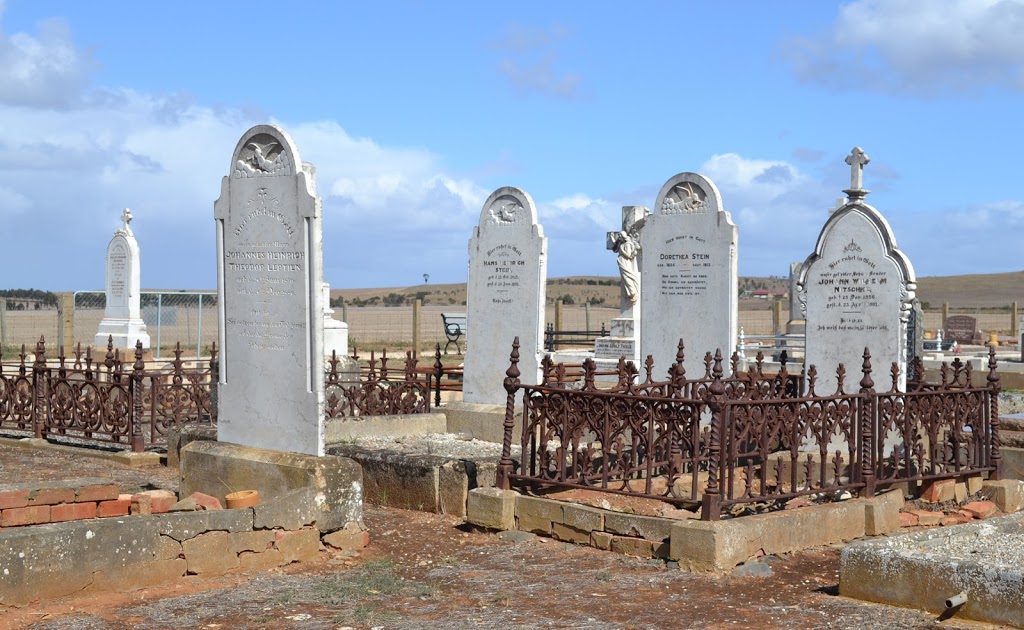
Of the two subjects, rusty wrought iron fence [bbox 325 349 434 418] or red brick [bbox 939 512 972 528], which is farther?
rusty wrought iron fence [bbox 325 349 434 418]

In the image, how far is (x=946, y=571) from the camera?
628cm

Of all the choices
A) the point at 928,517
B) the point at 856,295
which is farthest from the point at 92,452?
the point at 928,517

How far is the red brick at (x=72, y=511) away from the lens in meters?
7.05

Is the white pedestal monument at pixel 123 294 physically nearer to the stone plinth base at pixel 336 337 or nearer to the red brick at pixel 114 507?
the stone plinth base at pixel 336 337

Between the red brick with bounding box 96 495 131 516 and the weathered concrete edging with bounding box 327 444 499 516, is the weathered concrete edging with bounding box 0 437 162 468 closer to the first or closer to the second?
the weathered concrete edging with bounding box 327 444 499 516

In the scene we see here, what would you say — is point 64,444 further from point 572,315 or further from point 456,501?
point 572,315

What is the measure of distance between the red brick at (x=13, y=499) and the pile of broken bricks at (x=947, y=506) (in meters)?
6.15

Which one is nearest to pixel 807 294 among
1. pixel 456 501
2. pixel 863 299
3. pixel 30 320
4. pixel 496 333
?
pixel 863 299

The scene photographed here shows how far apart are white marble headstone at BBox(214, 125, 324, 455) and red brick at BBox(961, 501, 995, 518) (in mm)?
5180

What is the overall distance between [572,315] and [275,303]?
5650 centimetres

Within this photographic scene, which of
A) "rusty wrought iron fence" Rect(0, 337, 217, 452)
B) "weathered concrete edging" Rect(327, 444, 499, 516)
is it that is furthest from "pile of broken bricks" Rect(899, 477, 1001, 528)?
"rusty wrought iron fence" Rect(0, 337, 217, 452)

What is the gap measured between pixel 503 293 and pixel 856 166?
3.92 meters

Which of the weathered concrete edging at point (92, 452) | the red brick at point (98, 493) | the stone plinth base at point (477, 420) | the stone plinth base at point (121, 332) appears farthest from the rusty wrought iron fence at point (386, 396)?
the stone plinth base at point (121, 332)

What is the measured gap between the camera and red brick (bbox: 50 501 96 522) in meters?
7.05
